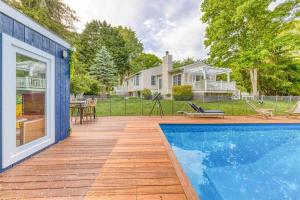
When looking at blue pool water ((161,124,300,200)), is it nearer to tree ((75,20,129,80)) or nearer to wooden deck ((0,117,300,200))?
wooden deck ((0,117,300,200))

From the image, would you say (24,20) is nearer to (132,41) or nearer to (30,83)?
(30,83)

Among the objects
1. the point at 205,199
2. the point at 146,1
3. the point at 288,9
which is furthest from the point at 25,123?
the point at 288,9

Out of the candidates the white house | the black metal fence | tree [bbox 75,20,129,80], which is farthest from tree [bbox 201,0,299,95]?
tree [bbox 75,20,129,80]

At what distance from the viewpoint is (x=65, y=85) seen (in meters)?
5.13

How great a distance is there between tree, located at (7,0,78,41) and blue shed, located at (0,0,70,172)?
36.5 ft

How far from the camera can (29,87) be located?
3859 mm

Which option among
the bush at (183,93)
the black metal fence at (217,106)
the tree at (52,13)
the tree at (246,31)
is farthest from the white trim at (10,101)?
the tree at (246,31)

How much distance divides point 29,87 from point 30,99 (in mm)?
249

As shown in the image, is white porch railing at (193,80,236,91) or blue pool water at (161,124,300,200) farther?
white porch railing at (193,80,236,91)

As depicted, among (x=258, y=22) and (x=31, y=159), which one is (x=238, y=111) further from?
(x=31, y=159)

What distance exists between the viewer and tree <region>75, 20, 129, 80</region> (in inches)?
1193

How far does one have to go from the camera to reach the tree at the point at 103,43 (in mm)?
30297

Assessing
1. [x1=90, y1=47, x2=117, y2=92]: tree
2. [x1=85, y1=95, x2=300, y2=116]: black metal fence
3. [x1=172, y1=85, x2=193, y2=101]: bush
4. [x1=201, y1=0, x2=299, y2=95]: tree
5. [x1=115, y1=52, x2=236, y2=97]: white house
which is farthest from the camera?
[x1=90, y1=47, x2=117, y2=92]: tree

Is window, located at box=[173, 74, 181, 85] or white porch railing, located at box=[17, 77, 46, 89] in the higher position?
window, located at box=[173, 74, 181, 85]
